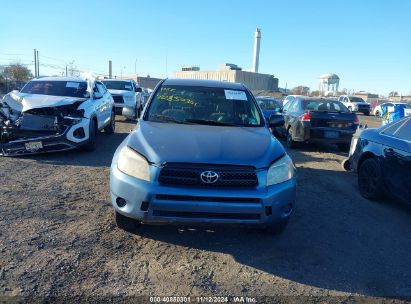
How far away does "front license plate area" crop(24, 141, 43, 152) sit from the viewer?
7823 millimetres

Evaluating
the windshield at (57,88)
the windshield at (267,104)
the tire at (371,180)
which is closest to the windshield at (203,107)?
the tire at (371,180)

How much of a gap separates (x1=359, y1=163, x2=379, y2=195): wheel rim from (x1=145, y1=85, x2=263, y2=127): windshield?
2.11m

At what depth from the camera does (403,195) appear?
5.23 m

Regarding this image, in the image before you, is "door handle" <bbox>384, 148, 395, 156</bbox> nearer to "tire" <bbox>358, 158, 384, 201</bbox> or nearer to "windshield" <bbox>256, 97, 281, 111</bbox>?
"tire" <bbox>358, 158, 384, 201</bbox>

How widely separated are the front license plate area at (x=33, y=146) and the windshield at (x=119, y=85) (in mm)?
10218

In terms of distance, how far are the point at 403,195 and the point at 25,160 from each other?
665 cm

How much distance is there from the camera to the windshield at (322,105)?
36.2ft

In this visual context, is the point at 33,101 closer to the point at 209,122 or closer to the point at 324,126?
the point at 209,122

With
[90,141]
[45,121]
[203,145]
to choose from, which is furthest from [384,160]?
[45,121]

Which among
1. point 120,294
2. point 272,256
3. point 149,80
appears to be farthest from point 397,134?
point 149,80

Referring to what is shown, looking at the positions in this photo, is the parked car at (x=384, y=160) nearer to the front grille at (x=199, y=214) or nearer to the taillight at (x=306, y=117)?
the front grille at (x=199, y=214)

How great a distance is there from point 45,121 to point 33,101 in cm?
64

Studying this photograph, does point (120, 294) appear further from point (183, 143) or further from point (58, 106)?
point (58, 106)

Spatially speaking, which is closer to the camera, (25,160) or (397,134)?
(397,134)
